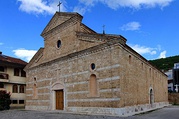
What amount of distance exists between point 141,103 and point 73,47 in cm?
801

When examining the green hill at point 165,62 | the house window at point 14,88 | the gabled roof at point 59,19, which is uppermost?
the gabled roof at point 59,19

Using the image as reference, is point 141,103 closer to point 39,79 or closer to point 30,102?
point 39,79

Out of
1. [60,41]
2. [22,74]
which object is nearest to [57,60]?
[60,41]

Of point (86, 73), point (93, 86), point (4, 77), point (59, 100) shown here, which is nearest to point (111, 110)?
point (93, 86)

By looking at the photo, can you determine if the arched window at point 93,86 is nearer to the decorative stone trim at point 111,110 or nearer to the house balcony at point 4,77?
the decorative stone trim at point 111,110

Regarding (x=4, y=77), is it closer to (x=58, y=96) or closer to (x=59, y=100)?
(x=58, y=96)

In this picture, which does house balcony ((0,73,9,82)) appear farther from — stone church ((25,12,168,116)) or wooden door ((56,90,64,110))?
wooden door ((56,90,64,110))

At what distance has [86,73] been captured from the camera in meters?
19.0

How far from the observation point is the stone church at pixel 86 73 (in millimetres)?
16828

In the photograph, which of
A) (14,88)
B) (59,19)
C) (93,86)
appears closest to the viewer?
(93,86)

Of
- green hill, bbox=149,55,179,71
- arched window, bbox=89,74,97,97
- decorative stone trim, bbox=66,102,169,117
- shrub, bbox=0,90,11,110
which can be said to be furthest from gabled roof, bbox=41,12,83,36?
green hill, bbox=149,55,179,71

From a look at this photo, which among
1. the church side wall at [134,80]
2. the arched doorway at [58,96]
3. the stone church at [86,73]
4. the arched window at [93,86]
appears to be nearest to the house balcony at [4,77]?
the stone church at [86,73]

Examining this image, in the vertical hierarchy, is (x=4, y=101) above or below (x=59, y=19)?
below

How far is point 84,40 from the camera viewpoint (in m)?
19.8
